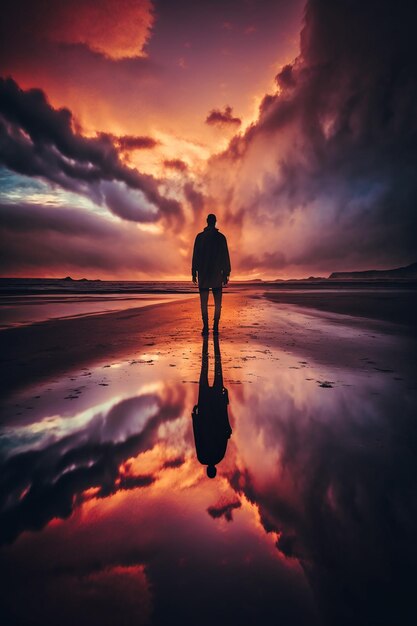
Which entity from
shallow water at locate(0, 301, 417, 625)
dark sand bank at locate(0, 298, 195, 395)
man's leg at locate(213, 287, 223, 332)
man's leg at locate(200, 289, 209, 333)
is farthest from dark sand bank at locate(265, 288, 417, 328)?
shallow water at locate(0, 301, 417, 625)

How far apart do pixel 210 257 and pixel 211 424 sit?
18.2ft

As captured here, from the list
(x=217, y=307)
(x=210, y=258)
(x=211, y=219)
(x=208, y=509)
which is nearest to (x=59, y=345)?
(x=217, y=307)

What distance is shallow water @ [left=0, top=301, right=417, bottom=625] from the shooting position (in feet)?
3.33

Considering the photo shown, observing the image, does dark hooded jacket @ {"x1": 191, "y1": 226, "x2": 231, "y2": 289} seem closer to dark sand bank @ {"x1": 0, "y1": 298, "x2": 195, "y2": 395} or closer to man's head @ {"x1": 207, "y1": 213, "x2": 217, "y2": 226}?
man's head @ {"x1": 207, "y1": 213, "x2": 217, "y2": 226}

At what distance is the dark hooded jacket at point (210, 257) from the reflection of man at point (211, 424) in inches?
161

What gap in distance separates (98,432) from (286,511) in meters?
1.44

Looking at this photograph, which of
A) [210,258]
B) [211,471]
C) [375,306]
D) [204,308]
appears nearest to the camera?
[211,471]

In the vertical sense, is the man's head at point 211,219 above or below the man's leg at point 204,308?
above

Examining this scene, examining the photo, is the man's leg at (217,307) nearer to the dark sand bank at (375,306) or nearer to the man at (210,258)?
the man at (210,258)

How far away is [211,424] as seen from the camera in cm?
248

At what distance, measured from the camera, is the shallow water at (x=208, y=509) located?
1.01 metres

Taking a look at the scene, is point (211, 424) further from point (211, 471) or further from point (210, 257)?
point (210, 257)

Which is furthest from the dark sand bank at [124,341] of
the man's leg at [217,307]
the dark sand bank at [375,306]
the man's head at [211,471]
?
the man's head at [211,471]

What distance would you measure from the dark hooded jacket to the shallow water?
4625 mm
